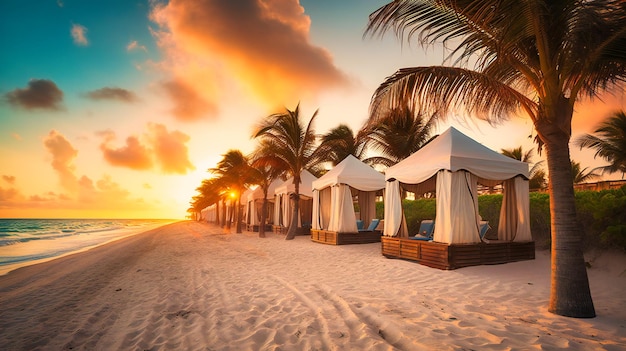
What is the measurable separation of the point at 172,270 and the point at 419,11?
7634mm

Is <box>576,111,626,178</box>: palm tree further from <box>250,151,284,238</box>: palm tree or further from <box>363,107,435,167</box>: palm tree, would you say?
<box>250,151,284,238</box>: palm tree

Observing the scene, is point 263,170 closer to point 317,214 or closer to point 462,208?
point 317,214

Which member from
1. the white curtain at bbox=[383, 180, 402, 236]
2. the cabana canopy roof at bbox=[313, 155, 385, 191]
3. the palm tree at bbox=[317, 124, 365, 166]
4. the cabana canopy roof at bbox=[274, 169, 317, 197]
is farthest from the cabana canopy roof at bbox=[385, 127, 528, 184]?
the cabana canopy roof at bbox=[274, 169, 317, 197]

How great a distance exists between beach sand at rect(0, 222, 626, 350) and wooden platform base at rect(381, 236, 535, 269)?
0.26 metres

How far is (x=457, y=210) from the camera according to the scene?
721cm

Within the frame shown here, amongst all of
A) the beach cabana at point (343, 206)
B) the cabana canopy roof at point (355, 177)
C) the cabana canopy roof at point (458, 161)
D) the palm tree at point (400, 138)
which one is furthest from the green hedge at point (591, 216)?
the palm tree at point (400, 138)

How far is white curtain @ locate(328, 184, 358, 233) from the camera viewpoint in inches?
480

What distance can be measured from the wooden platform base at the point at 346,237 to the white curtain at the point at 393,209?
308cm

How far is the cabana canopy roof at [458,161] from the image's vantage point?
7.41 meters

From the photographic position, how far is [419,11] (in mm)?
4055

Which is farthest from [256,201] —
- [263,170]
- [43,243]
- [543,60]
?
[543,60]

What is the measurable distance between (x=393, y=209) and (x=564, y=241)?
524 centimetres

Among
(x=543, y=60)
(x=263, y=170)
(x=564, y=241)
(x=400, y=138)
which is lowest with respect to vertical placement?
(x=564, y=241)

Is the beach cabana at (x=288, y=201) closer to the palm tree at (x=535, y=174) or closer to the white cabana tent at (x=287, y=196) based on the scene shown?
the white cabana tent at (x=287, y=196)
